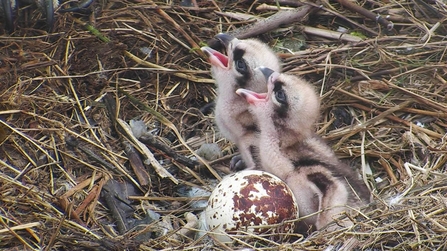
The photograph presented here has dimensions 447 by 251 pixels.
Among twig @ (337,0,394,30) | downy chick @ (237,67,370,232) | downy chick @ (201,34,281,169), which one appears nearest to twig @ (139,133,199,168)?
downy chick @ (201,34,281,169)

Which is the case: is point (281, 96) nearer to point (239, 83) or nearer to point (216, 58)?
point (239, 83)

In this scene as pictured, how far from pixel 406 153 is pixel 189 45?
1774mm

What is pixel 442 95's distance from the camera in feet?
17.1

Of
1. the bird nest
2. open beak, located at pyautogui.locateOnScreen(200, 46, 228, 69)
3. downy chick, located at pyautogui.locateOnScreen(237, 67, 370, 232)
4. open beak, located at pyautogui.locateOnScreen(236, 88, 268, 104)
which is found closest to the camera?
the bird nest

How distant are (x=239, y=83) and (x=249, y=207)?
1.16 metres

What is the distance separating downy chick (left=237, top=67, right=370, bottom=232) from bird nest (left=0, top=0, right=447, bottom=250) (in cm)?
26

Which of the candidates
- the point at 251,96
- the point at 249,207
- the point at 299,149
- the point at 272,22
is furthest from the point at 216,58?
the point at 249,207

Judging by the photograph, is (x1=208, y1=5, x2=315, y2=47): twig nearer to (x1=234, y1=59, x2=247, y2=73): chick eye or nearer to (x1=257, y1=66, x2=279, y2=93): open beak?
(x1=234, y1=59, x2=247, y2=73): chick eye

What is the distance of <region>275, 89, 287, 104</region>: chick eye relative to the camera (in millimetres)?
4609

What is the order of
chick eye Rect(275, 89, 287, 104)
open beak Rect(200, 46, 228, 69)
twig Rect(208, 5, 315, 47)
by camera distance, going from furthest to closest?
1. twig Rect(208, 5, 315, 47)
2. open beak Rect(200, 46, 228, 69)
3. chick eye Rect(275, 89, 287, 104)

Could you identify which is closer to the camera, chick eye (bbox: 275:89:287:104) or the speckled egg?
the speckled egg

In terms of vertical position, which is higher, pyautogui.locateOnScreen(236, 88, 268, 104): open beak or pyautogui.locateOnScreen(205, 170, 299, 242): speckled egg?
pyautogui.locateOnScreen(236, 88, 268, 104): open beak

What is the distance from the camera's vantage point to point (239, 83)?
Answer: 196 inches

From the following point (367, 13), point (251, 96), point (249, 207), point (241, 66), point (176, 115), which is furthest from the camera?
point (367, 13)
